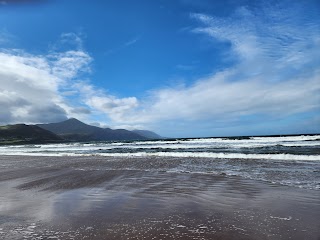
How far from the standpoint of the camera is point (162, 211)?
6.06m

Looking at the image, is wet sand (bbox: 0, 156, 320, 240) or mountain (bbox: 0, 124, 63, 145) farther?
mountain (bbox: 0, 124, 63, 145)

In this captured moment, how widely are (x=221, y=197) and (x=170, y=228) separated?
313cm

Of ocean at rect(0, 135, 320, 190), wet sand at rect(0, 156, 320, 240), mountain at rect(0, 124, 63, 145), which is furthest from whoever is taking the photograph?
mountain at rect(0, 124, 63, 145)

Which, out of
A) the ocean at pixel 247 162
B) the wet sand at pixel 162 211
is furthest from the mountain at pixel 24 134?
the wet sand at pixel 162 211

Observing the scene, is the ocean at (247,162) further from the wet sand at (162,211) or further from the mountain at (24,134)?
the mountain at (24,134)

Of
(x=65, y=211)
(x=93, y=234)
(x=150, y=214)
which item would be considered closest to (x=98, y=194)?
(x=65, y=211)

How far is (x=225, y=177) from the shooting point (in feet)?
36.2

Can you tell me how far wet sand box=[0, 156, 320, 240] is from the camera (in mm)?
4586

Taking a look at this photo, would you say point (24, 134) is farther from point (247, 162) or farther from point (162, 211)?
point (162, 211)

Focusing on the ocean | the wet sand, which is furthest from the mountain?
the wet sand

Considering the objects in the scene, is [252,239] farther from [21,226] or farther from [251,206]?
[21,226]

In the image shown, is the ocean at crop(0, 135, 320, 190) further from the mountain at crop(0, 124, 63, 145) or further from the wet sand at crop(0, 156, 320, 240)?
the mountain at crop(0, 124, 63, 145)

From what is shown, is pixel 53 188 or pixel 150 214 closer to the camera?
pixel 150 214

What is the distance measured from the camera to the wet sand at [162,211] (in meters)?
4.59
